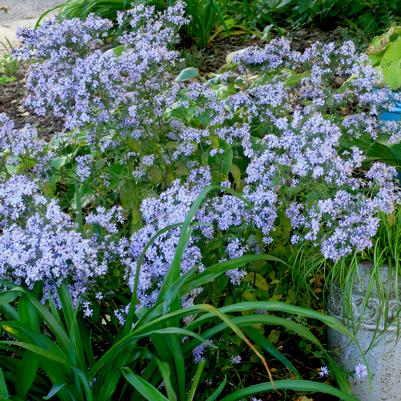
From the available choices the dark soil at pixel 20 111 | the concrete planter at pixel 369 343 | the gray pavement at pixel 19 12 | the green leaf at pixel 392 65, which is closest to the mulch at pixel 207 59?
the dark soil at pixel 20 111

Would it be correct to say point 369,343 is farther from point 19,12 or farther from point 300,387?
point 19,12

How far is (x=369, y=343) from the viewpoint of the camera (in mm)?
2658

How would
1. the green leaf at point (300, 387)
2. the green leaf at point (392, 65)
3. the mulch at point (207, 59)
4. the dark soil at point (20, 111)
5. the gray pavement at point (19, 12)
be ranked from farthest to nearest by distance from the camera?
the gray pavement at point (19, 12) < the mulch at point (207, 59) < the dark soil at point (20, 111) < the green leaf at point (392, 65) < the green leaf at point (300, 387)

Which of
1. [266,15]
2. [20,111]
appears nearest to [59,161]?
[20,111]

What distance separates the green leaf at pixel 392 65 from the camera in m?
3.43

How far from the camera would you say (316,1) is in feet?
18.9

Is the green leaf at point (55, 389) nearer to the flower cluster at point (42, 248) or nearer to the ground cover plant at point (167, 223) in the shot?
the ground cover plant at point (167, 223)

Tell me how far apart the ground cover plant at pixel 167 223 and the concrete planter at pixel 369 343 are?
0.10m

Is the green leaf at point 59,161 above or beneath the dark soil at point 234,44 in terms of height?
above

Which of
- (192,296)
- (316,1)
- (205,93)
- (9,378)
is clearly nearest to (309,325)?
(192,296)

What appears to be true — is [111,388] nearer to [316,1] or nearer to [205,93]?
[205,93]

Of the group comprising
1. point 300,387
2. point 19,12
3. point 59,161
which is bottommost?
point 300,387

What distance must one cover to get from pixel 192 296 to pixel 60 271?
1.32 feet

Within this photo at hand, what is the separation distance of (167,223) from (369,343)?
0.86 metres
